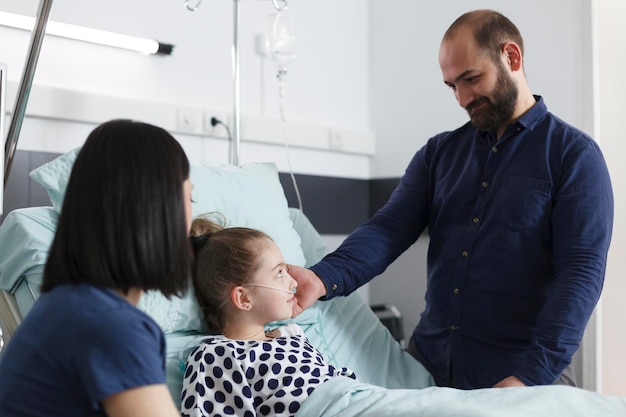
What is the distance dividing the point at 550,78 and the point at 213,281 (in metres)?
1.63

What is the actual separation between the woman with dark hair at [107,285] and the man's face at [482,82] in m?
1.23

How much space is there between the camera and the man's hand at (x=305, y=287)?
75.2 inches

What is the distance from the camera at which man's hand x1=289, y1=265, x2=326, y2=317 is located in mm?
1909

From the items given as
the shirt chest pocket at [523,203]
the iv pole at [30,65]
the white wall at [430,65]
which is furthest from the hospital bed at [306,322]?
the white wall at [430,65]

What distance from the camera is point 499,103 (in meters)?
2.04

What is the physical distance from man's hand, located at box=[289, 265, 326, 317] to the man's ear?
0.78 metres

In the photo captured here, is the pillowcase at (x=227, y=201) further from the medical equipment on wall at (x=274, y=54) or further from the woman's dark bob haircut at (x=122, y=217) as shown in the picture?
the woman's dark bob haircut at (x=122, y=217)

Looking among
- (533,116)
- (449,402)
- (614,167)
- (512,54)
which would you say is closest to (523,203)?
(533,116)

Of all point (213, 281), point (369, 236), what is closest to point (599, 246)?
point (369, 236)

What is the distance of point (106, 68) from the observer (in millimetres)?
2486

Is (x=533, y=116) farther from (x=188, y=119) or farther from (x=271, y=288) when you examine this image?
(x=188, y=119)

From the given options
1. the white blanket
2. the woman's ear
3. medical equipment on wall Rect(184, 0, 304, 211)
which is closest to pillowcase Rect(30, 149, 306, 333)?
the woman's ear

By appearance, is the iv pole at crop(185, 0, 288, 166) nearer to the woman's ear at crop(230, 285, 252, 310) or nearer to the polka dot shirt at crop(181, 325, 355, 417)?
the woman's ear at crop(230, 285, 252, 310)

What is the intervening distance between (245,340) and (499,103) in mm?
926
